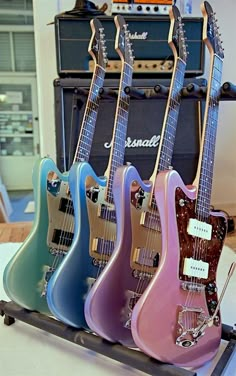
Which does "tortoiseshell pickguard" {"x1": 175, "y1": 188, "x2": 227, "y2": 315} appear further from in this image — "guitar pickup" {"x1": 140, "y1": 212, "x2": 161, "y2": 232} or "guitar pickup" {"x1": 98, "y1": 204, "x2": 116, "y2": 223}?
"guitar pickup" {"x1": 98, "y1": 204, "x2": 116, "y2": 223}

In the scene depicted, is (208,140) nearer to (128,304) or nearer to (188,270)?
(188,270)

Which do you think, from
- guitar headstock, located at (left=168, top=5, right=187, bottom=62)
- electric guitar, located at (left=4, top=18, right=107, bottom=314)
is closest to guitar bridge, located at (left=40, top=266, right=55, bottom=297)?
electric guitar, located at (left=4, top=18, right=107, bottom=314)

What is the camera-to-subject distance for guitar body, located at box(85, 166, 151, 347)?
960 millimetres

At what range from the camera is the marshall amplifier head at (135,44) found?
1.86 m

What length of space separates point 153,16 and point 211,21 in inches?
39.6

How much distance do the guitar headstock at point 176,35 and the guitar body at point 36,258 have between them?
477mm

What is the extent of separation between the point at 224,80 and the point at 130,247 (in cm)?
179

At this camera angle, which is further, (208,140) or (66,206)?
(66,206)

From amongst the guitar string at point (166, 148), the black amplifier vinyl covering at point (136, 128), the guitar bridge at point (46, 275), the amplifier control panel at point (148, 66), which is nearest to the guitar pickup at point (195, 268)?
the guitar string at point (166, 148)

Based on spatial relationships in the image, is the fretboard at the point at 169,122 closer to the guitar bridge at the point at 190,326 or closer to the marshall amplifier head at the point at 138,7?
the guitar bridge at the point at 190,326

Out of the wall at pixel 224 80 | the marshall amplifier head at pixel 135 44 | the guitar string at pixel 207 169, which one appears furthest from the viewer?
the wall at pixel 224 80

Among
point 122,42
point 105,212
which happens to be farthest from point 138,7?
point 105,212

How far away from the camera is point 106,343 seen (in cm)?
99

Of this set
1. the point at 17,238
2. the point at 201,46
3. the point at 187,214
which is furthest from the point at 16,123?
the point at 187,214
